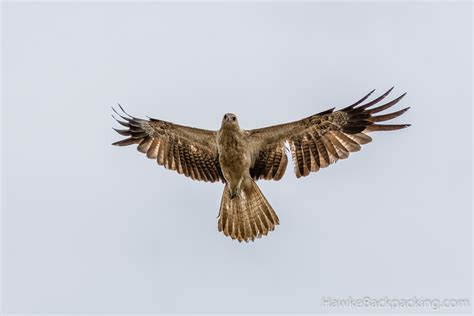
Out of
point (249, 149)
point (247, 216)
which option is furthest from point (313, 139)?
point (247, 216)

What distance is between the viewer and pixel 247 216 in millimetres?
14406

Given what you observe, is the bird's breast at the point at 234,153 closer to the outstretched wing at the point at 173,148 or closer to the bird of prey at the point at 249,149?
the bird of prey at the point at 249,149

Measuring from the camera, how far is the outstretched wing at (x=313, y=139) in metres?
14.0

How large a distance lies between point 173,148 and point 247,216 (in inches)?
73.3

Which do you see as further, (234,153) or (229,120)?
(234,153)

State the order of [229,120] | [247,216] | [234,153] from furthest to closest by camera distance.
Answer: [247,216], [234,153], [229,120]

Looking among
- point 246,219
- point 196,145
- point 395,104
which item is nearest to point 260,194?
point 246,219

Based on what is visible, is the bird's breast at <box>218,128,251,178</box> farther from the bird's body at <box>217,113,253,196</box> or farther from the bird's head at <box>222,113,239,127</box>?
the bird's head at <box>222,113,239,127</box>

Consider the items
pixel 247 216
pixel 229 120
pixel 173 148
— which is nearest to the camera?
pixel 229 120

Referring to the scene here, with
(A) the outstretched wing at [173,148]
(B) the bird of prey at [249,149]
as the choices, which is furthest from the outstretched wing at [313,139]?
(A) the outstretched wing at [173,148]

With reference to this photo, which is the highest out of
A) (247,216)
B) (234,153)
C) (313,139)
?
(313,139)

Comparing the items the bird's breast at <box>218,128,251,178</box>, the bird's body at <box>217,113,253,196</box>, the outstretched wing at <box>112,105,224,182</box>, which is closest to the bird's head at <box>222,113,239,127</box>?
the bird's body at <box>217,113,253,196</box>

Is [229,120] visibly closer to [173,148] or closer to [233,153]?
[233,153]

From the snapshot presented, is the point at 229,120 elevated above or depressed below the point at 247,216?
above
